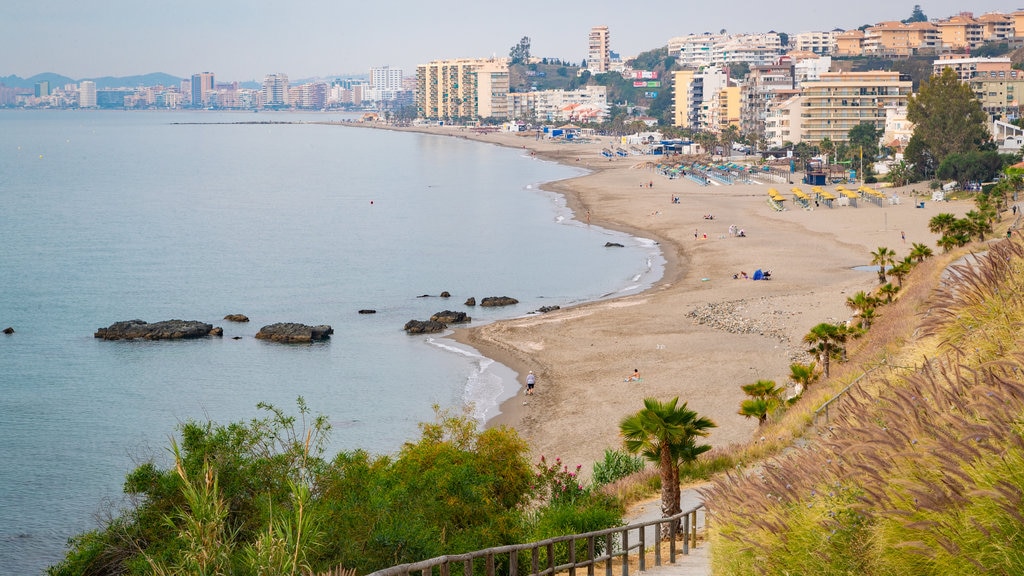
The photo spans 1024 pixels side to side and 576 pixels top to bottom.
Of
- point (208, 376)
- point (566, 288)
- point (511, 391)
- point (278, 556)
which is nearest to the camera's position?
point (278, 556)

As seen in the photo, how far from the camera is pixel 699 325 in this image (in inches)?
1678

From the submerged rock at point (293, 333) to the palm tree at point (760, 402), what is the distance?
23.7 meters

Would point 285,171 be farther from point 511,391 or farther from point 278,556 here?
point 278,556

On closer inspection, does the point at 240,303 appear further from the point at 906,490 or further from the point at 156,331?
the point at 906,490

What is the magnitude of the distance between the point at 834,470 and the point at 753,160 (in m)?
132

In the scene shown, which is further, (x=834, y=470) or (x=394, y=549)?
(x=394, y=549)

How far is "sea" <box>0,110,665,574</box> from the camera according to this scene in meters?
30.5

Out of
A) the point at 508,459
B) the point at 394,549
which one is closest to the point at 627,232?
the point at 508,459

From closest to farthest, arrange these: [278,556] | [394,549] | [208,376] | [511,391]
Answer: [278,556], [394,549], [511,391], [208,376]

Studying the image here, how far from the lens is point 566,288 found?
55.8 metres

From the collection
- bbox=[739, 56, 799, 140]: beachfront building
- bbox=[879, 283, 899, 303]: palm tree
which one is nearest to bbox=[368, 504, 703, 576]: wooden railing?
bbox=[879, 283, 899, 303]: palm tree

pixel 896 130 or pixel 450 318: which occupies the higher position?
pixel 896 130

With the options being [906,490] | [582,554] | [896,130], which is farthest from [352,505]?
[896,130]

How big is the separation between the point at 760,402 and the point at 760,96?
494 ft
